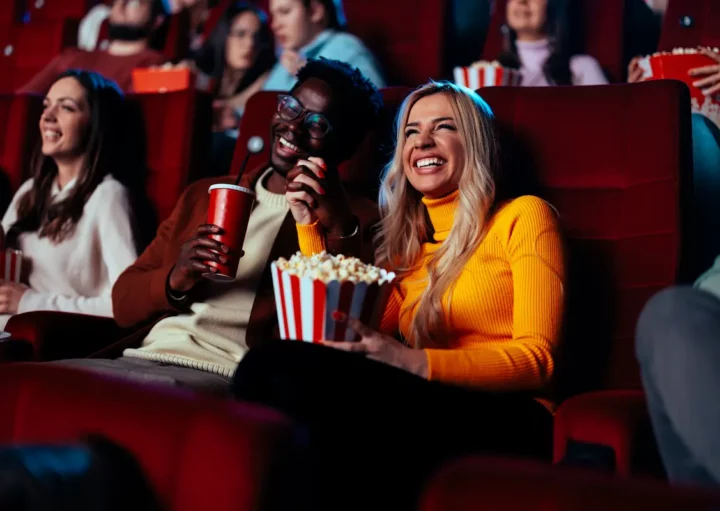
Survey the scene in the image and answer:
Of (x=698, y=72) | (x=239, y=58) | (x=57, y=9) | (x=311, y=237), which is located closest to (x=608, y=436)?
(x=311, y=237)

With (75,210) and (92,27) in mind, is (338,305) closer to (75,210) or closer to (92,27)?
(75,210)

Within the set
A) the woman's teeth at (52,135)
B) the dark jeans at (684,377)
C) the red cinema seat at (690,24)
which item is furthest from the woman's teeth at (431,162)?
the red cinema seat at (690,24)

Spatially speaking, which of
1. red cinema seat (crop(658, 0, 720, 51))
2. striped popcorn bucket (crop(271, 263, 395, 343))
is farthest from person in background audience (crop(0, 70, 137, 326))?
red cinema seat (crop(658, 0, 720, 51))

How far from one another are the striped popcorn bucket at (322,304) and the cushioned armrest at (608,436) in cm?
26

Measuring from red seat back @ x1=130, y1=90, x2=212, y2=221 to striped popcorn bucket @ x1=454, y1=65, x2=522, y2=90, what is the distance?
2.19 ft

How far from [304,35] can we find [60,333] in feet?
5.34

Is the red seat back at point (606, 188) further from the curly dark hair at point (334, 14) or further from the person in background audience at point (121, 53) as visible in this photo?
the person in background audience at point (121, 53)

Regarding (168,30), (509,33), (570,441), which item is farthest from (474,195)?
(168,30)

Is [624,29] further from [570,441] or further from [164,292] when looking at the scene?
[570,441]

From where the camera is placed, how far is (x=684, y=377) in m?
0.76

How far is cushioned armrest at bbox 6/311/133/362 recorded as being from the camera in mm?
1471

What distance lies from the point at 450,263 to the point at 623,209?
1.04ft

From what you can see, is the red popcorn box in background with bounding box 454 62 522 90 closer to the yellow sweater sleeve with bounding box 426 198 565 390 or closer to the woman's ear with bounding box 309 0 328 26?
the woman's ear with bounding box 309 0 328 26

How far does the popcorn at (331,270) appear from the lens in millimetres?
1062
